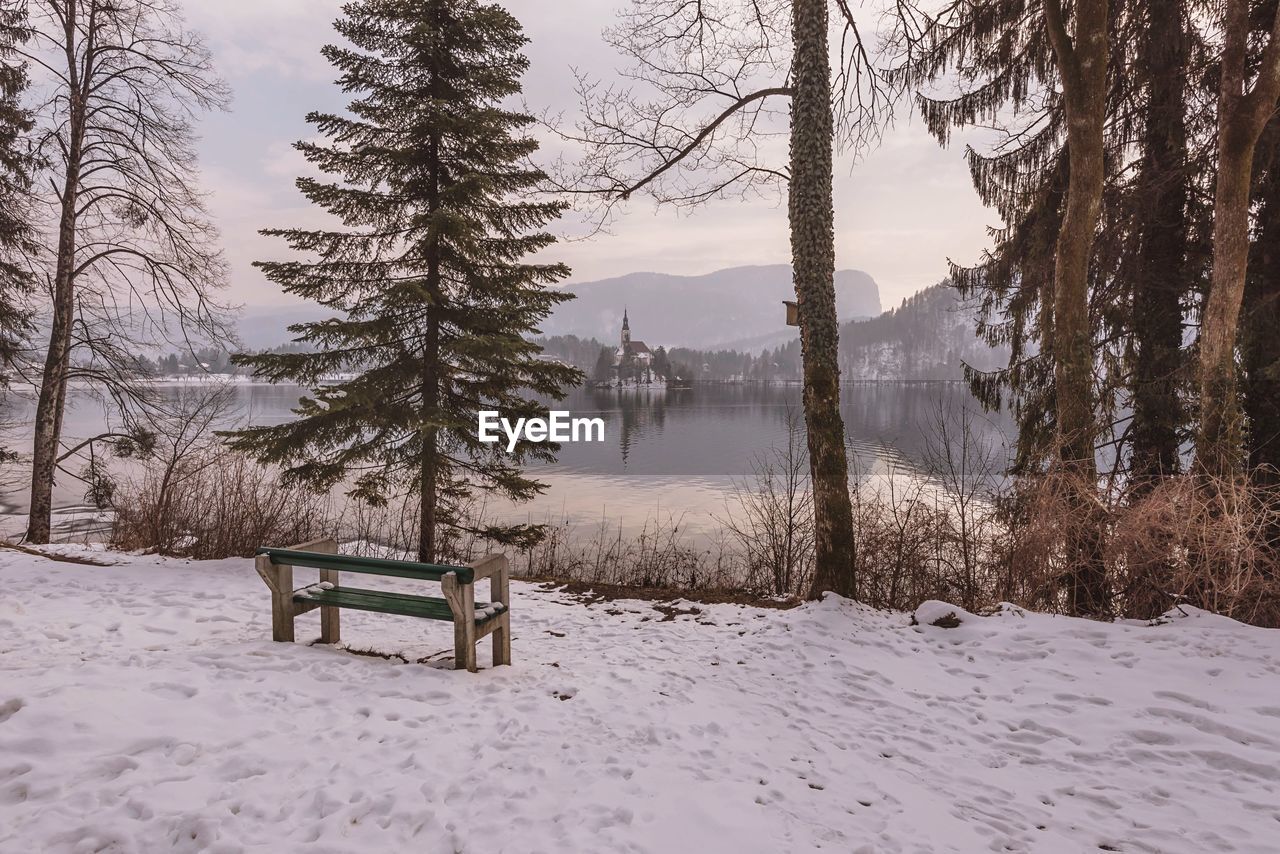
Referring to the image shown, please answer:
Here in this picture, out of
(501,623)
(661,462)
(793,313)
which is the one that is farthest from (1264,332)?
(661,462)

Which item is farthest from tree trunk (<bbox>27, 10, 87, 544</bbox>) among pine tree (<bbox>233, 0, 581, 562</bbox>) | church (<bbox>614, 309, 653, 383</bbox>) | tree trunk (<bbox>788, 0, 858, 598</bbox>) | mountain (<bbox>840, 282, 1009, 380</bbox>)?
mountain (<bbox>840, 282, 1009, 380</bbox>)

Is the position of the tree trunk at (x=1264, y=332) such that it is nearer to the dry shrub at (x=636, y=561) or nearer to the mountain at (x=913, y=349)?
the dry shrub at (x=636, y=561)

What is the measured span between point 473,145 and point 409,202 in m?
1.32

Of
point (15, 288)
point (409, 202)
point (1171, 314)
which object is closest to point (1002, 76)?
point (1171, 314)

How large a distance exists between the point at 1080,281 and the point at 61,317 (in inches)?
623

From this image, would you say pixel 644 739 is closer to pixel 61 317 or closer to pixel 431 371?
pixel 431 371

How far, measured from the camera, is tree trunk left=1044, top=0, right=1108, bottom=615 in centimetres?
649

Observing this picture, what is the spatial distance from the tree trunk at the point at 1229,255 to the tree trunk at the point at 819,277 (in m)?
3.96

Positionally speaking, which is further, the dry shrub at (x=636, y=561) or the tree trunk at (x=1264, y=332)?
the dry shrub at (x=636, y=561)

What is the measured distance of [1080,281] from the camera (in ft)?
23.1

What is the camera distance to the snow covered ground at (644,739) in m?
2.93

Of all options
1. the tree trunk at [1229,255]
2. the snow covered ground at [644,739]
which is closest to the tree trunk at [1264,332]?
the tree trunk at [1229,255]

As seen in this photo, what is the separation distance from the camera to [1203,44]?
7.77 m

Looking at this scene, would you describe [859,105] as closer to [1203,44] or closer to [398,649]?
[1203,44]
